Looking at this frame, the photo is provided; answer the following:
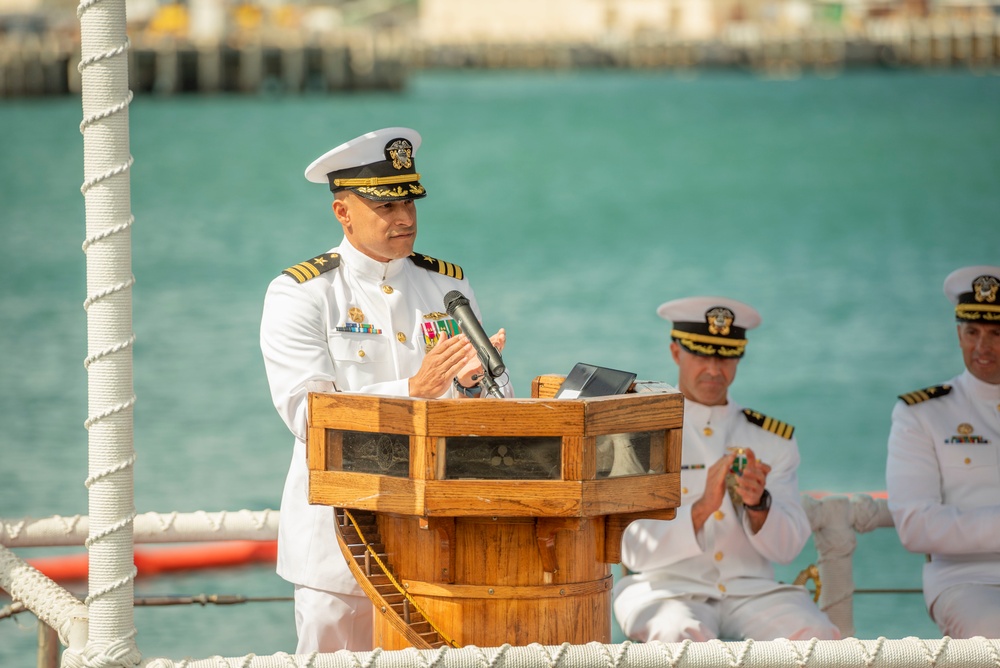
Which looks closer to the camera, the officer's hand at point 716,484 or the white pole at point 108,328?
the white pole at point 108,328

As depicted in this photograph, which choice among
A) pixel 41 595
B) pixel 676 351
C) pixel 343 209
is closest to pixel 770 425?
pixel 676 351

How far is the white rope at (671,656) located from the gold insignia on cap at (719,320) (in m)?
1.63

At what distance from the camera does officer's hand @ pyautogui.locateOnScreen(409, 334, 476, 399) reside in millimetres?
3275

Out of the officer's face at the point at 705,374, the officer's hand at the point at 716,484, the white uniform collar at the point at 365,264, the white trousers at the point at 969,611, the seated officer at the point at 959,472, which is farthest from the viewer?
the officer's face at the point at 705,374

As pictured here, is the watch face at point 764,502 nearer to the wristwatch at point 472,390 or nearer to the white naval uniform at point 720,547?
the white naval uniform at point 720,547

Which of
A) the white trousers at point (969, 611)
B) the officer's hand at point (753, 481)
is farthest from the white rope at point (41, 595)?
the white trousers at point (969, 611)

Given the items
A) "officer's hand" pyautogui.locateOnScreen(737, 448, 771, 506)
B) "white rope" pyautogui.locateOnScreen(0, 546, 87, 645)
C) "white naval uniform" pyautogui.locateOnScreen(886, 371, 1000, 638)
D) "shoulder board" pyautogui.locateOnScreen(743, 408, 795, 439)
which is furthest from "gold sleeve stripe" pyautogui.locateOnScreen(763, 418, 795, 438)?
"white rope" pyautogui.locateOnScreen(0, 546, 87, 645)

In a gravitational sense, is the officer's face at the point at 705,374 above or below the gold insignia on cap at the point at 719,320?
below

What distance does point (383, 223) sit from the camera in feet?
12.8

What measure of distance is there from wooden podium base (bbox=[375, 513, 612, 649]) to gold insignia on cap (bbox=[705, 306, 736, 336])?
1587 mm

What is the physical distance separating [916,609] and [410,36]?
10657cm

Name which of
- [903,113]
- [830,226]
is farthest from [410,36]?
[830,226]

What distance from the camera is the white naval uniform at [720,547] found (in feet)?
15.4

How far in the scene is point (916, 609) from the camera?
9.65 metres
